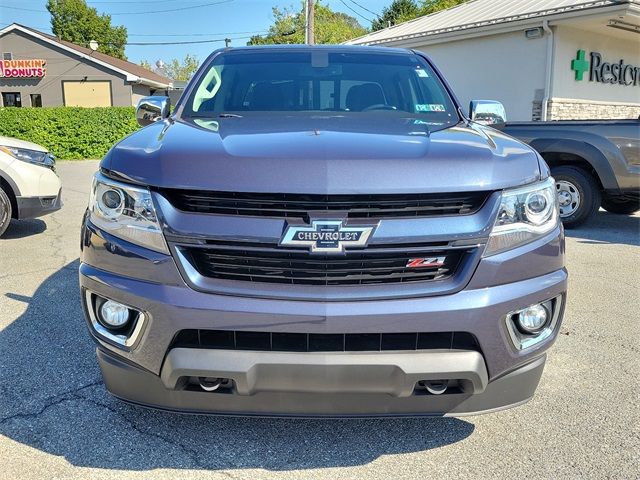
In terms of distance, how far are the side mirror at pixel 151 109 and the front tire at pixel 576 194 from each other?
204 inches

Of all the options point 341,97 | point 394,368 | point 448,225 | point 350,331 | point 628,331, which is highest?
point 341,97

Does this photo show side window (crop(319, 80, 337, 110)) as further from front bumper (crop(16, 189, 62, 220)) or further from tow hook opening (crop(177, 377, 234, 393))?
front bumper (crop(16, 189, 62, 220))

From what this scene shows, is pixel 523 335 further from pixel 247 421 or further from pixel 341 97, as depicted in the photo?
pixel 341 97

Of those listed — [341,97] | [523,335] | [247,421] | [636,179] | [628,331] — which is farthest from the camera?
[636,179]

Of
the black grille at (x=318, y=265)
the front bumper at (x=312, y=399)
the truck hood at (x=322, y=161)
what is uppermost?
the truck hood at (x=322, y=161)

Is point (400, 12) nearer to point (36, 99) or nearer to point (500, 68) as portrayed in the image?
point (36, 99)

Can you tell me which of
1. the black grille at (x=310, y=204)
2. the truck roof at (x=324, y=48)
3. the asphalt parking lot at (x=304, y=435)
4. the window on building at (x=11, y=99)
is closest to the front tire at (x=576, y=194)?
the asphalt parking lot at (x=304, y=435)

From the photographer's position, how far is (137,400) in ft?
7.58

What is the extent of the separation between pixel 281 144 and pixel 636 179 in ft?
19.2

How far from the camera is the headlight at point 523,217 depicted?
2.19m

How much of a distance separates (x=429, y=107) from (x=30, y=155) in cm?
506

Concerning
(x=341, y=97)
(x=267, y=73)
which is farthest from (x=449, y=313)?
(x=267, y=73)

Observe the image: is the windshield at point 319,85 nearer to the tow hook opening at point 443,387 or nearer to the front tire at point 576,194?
the tow hook opening at point 443,387

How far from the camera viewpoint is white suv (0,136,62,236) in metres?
6.40
